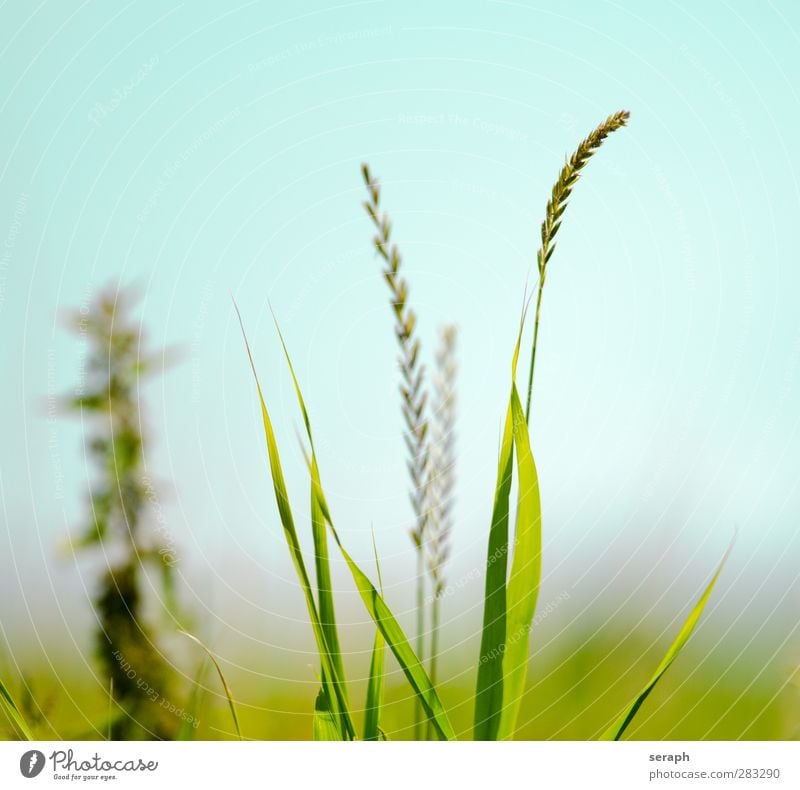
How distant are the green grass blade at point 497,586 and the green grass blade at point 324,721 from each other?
14 cm

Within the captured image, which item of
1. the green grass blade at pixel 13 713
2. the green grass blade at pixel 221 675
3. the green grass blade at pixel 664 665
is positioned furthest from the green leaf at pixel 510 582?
the green grass blade at pixel 13 713

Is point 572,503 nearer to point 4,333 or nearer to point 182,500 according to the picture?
point 182,500

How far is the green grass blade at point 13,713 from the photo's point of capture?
2.31 feet

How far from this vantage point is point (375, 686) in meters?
0.68

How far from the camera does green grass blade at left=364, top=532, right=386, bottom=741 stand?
0.67 metres

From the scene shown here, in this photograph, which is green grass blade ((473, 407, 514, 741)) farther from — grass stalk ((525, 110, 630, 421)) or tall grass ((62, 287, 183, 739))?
tall grass ((62, 287, 183, 739))

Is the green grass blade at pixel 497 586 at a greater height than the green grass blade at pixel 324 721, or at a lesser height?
greater

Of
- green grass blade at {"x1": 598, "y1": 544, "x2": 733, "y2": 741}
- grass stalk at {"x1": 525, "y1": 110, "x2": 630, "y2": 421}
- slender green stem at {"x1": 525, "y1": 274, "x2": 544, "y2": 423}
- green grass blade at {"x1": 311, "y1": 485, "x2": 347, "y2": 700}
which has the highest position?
grass stalk at {"x1": 525, "y1": 110, "x2": 630, "y2": 421}

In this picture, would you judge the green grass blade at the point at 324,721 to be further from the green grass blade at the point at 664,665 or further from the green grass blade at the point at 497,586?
the green grass blade at the point at 664,665

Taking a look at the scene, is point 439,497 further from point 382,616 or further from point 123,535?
point 123,535

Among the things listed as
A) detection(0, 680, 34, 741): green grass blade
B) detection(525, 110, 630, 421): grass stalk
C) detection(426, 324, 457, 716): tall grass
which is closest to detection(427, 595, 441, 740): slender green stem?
detection(426, 324, 457, 716): tall grass

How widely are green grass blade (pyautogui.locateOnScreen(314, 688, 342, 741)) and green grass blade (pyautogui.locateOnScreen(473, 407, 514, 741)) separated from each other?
0.45 feet
